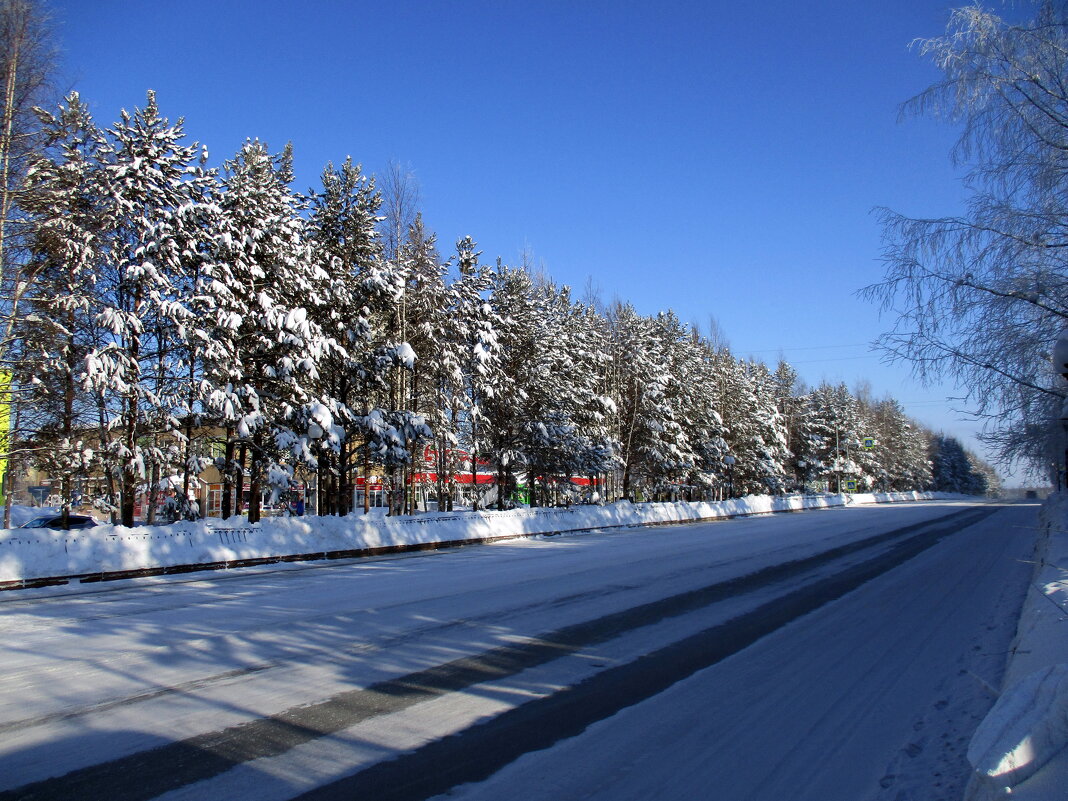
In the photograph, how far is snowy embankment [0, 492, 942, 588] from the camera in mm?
14016

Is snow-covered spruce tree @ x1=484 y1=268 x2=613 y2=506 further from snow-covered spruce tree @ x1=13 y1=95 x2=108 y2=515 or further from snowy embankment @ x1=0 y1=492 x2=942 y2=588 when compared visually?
snow-covered spruce tree @ x1=13 y1=95 x2=108 y2=515

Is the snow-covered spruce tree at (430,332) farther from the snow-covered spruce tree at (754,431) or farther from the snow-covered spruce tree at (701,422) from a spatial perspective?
the snow-covered spruce tree at (754,431)

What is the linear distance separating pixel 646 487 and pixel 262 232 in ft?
116

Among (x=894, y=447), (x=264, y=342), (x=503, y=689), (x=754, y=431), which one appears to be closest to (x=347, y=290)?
(x=264, y=342)

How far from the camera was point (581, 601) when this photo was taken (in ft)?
34.7

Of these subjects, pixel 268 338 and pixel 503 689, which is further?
pixel 268 338

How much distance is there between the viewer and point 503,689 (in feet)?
20.1

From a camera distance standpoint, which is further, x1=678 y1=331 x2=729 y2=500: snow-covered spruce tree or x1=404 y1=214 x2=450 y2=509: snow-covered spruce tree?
x1=678 y1=331 x2=729 y2=500: snow-covered spruce tree

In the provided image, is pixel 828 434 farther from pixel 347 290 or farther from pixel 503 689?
pixel 503 689

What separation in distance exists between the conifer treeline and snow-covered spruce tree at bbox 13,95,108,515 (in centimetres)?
8

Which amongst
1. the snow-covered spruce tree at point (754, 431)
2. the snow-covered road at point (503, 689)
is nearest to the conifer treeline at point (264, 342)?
the snow-covered road at point (503, 689)

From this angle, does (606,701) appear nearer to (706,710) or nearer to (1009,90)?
(706,710)

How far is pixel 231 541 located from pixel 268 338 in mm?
9013

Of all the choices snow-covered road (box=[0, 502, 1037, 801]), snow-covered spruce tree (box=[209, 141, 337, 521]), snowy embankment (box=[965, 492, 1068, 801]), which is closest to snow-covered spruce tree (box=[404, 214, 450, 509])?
snow-covered spruce tree (box=[209, 141, 337, 521])
